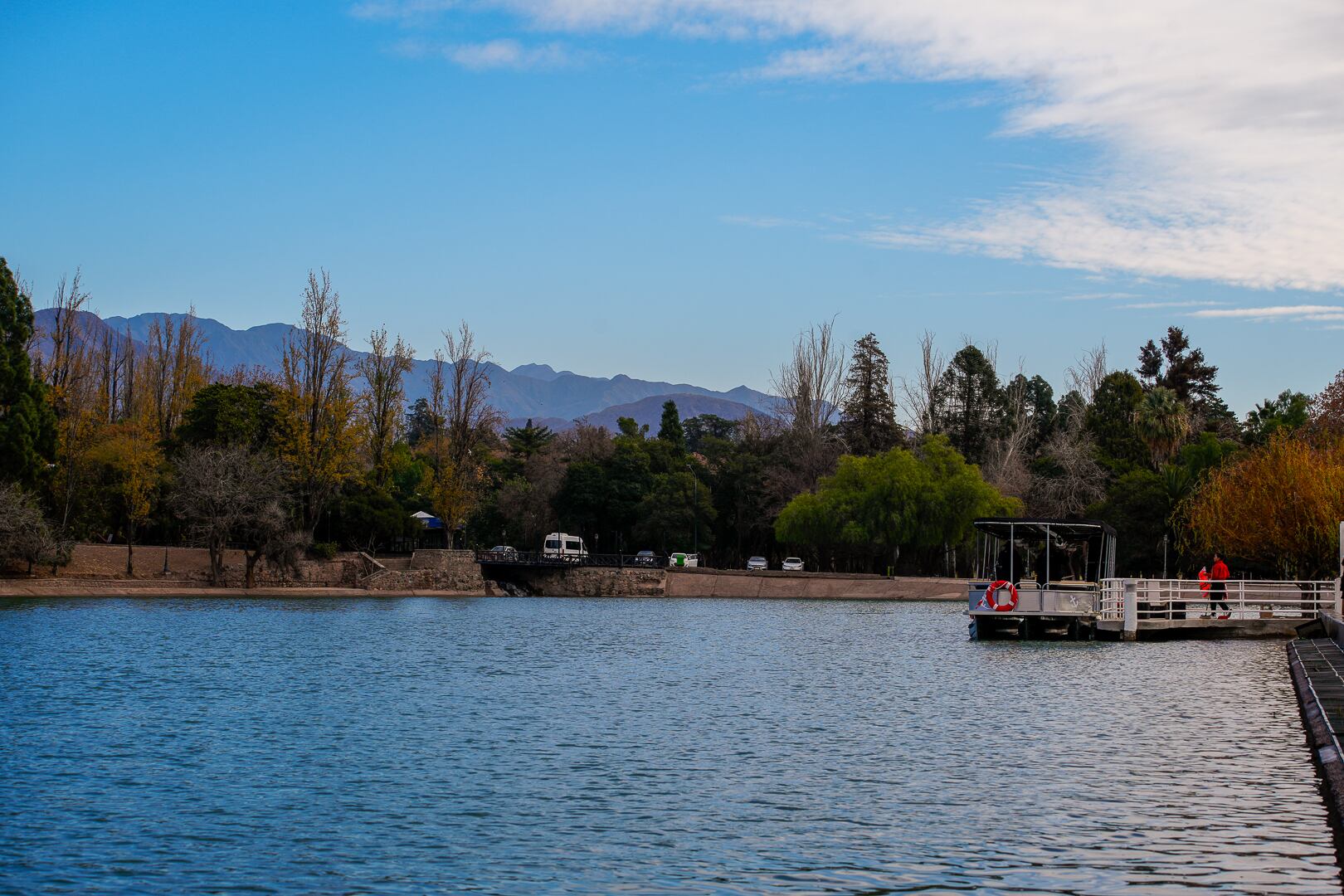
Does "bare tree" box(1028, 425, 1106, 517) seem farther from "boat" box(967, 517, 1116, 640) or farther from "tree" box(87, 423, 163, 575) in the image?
"tree" box(87, 423, 163, 575)

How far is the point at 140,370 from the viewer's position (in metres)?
83.4

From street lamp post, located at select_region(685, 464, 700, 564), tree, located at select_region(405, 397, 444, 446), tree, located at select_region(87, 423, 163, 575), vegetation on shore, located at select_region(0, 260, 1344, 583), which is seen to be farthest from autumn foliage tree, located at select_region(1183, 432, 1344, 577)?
tree, located at select_region(405, 397, 444, 446)

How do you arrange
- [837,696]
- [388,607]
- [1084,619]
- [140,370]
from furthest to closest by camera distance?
[140,370] < [388,607] < [1084,619] < [837,696]

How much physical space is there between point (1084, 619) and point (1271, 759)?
20.9 m

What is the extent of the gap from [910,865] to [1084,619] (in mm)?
27205

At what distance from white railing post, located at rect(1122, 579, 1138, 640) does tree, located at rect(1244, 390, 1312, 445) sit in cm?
3170

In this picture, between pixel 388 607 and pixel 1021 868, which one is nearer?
pixel 1021 868

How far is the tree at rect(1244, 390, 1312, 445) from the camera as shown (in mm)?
72125

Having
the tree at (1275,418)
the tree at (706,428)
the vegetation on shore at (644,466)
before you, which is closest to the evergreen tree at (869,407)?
the vegetation on shore at (644,466)

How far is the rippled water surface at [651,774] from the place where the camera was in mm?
11523

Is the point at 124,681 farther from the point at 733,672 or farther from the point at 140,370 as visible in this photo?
the point at 140,370

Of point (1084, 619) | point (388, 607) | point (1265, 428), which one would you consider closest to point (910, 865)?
point (1084, 619)

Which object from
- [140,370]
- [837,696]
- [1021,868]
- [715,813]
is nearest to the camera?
[1021,868]

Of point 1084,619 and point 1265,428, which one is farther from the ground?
point 1265,428
